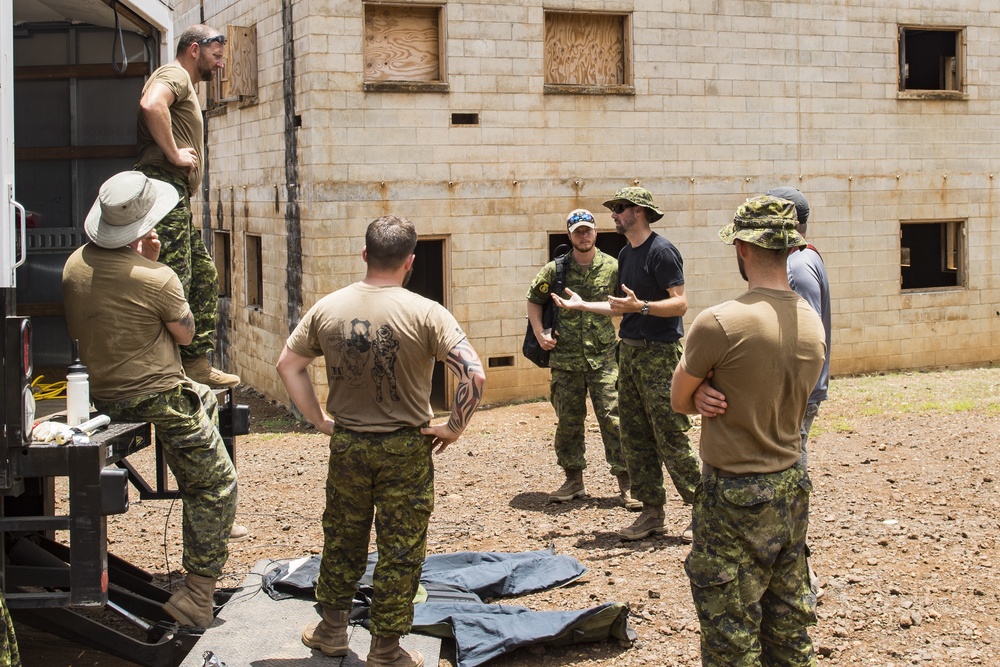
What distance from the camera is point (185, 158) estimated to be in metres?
5.72

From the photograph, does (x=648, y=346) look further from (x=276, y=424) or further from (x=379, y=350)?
(x=276, y=424)

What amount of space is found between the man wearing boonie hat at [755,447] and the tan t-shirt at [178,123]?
3132 millimetres

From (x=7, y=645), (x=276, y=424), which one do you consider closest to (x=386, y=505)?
(x=7, y=645)

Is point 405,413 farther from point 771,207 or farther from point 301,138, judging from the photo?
point 301,138

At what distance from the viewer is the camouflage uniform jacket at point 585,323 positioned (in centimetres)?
815

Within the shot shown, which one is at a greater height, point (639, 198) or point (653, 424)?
point (639, 198)

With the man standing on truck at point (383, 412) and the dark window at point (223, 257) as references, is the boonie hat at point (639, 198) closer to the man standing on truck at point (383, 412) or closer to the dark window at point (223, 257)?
the man standing on truck at point (383, 412)

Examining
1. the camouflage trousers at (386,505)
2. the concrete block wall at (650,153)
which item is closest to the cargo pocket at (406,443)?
the camouflage trousers at (386,505)

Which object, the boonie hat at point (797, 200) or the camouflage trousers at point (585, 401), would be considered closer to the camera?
the boonie hat at point (797, 200)

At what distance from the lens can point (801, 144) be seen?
579 inches

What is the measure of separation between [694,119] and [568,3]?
2.26m

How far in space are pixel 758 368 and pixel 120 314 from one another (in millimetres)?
2959

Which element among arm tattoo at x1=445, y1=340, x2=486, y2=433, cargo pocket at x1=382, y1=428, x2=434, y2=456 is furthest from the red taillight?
arm tattoo at x1=445, y1=340, x2=486, y2=433

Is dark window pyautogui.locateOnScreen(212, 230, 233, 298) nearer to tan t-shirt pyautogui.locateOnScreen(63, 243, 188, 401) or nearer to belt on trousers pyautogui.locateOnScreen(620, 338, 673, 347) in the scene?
belt on trousers pyautogui.locateOnScreen(620, 338, 673, 347)
